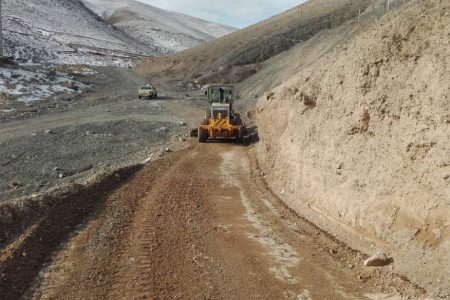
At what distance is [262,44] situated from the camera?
64125 mm

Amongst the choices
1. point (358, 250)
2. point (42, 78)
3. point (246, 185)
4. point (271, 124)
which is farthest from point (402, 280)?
point (42, 78)

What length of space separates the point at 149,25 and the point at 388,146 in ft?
516

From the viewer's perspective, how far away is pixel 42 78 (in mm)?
45594

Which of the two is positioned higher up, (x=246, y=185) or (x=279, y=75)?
(x=279, y=75)

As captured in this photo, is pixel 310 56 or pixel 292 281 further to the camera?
pixel 310 56

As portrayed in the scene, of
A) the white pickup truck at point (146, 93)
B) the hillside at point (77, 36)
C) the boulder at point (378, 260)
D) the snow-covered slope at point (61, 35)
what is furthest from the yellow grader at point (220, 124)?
the snow-covered slope at point (61, 35)

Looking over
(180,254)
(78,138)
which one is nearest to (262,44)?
(78,138)

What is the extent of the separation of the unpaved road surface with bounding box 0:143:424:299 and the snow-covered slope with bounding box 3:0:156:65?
63.3 metres

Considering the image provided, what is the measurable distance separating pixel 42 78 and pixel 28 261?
40.9m

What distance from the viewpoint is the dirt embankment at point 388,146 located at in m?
7.60

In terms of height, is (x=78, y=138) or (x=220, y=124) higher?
(x=220, y=124)

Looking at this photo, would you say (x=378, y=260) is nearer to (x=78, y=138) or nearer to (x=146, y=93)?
(x=78, y=138)

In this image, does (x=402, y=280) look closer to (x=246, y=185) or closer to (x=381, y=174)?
(x=381, y=174)

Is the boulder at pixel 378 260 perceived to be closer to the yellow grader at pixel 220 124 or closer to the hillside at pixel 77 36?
the yellow grader at pixel 220 124
